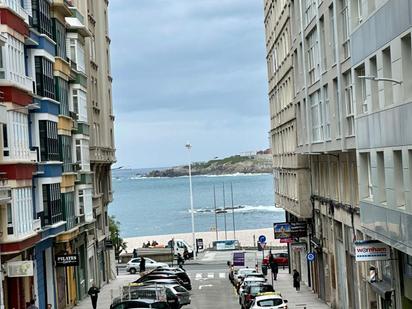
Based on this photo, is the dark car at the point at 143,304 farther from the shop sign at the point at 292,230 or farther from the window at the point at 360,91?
the shop sign at the point at 292,230

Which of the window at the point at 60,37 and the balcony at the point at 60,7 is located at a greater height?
the balcony at the point at 60,7

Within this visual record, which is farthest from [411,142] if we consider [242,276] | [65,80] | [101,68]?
[101,68]

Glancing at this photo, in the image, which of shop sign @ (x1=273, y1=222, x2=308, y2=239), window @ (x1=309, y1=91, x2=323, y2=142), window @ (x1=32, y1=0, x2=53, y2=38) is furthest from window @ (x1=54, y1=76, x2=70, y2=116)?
shop sign @ (x1=273, y1=222, x2=308, y2=239)

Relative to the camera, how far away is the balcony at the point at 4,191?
31.7 meters

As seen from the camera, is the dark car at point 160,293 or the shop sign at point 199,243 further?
the shop sign at point 199,243

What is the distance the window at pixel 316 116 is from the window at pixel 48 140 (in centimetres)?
1281

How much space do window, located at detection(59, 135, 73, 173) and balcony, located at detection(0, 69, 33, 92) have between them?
7.78 metres

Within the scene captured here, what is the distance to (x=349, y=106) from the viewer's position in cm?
3375

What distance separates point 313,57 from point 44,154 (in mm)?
13950

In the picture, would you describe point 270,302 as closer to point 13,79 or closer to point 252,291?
point 252,291

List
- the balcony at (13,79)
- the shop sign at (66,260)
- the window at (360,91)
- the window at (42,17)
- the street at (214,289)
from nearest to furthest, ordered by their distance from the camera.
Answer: the window at (360,91) → the balcony at (13,79) → the window at (42,17) → the shop sign at (66,260) → the street at (214,289)

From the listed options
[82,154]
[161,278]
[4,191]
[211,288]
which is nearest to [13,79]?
[4,191]

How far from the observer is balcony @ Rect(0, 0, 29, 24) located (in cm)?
3341

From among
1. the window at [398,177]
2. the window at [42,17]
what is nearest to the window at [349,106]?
the window at [398,177]
